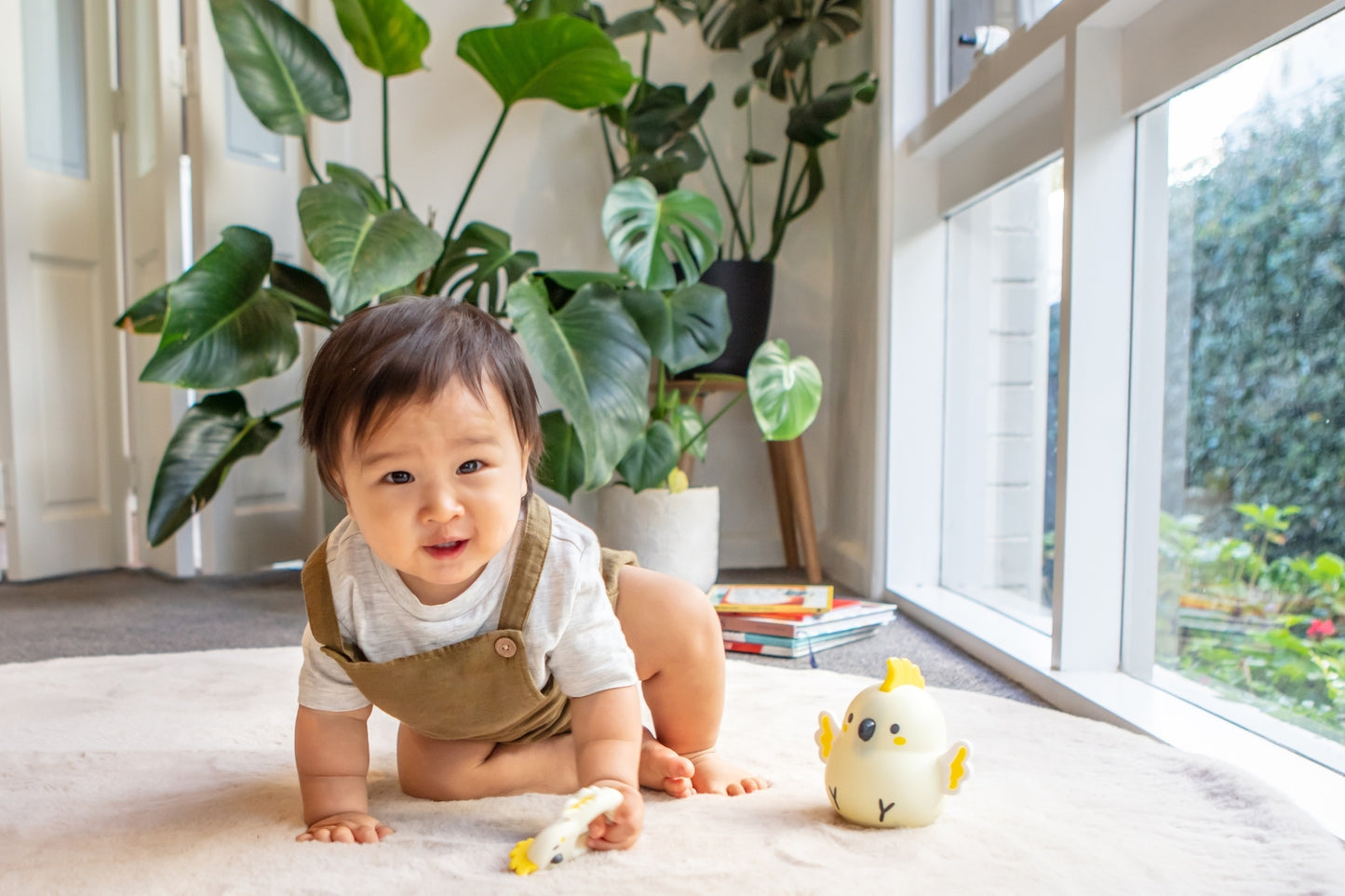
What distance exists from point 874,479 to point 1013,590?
393mm

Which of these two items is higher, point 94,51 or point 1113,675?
point 94,51

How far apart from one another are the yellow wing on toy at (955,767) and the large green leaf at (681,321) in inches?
A: 45.7

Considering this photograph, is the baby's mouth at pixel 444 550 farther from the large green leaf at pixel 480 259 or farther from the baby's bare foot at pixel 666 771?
the large green leaf at pixel 480 259

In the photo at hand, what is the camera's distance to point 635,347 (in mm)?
1766

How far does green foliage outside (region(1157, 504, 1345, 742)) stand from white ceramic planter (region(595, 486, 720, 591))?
0.94 m

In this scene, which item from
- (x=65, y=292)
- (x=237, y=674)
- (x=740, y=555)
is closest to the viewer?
(x=237, y=674)

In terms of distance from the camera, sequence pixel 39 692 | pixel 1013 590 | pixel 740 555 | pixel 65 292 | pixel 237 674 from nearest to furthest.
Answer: pixel 39 692 → pixel 237 674 → pixel 1013 590 → pixel 65 292 → pixel 740 555

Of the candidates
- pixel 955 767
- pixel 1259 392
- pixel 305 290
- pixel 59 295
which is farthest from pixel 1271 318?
pixel 59 295

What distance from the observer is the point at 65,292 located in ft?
8.18

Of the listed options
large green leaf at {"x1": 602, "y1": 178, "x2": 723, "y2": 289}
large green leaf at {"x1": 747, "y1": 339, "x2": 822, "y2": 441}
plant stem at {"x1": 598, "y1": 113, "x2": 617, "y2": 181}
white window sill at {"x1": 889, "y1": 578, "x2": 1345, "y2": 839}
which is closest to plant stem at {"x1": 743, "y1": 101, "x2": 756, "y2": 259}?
plant stem at {"x1": 598, "y1": 113, "x2": 617, "y2": 181}

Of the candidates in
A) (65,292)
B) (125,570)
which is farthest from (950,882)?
(65,292)

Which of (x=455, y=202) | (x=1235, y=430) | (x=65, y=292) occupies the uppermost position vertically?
(x=455, y=202)

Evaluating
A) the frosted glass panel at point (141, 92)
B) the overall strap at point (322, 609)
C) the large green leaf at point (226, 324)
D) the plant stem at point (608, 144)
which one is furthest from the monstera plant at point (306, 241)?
the overall strap at point (322, 609)

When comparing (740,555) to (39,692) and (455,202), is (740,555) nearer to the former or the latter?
(455,202)
